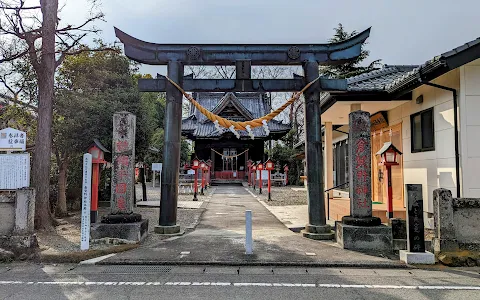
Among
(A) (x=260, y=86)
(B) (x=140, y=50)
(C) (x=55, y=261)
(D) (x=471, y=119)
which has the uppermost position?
(B) (x=140, y=50)

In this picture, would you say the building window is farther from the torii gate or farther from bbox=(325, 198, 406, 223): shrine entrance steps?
the torii gate

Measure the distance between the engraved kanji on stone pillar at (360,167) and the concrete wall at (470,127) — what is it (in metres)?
2.23

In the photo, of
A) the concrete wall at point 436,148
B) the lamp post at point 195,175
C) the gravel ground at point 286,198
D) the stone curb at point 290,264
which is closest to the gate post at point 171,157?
the stone curb at point 290,264

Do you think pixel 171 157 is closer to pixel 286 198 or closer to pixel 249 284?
pixel 249 284

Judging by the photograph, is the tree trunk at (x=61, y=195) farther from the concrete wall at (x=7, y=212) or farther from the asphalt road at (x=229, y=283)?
the asphalt road at (x=229, y=283)

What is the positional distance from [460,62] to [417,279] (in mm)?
4837

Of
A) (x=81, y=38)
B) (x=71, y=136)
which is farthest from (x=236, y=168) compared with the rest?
(x=81, y=38)

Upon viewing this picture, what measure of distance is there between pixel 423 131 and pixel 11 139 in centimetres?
1120

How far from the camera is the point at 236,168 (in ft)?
121

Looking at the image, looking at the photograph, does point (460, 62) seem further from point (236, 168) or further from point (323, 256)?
point (236, 168)

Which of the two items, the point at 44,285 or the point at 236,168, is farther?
the point at 236,168

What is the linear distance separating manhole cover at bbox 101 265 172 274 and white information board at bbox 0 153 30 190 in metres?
3.38

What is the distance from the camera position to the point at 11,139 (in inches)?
325

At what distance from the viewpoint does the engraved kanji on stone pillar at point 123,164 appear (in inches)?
317
